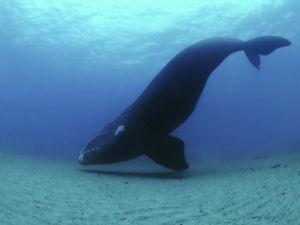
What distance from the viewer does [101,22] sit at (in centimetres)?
2400

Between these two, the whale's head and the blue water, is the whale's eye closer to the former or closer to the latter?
the whale's head

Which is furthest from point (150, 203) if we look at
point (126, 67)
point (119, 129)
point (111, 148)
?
point (126, 67)

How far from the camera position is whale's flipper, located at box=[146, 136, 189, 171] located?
761 cm

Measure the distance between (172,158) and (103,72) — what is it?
31507 mm

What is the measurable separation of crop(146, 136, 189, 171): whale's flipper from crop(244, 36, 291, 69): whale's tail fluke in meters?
3.47

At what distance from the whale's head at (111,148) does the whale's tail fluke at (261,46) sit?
169 inches

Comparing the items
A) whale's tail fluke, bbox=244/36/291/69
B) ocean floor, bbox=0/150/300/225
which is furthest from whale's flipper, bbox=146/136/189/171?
whale's tail fluke, bbox=244/36/291/69

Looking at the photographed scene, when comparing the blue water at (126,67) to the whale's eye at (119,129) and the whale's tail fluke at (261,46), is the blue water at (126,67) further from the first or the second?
the whale's eye at (119,129)

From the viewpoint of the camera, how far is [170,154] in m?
7.66

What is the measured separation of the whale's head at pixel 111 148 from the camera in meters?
7.93

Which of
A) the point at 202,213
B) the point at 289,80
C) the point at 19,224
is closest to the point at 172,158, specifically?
the point at 202,213

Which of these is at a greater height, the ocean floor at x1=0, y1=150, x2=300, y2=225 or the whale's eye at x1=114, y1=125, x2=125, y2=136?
the whale's eye at x1=114, y1=125, x2=125, y2=136

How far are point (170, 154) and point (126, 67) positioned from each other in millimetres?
27516

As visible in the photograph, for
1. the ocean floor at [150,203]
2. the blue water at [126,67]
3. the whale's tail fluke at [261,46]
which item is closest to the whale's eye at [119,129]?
the ocean floor at [150,203]
